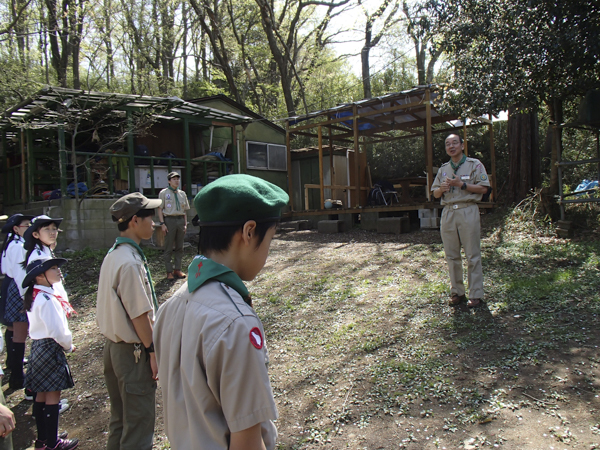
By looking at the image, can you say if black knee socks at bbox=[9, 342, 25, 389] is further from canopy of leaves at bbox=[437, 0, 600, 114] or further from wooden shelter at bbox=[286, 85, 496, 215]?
wooden shelter at bbox=[286, 85, 496, 215]

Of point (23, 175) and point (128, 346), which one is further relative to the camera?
point (23, 175)

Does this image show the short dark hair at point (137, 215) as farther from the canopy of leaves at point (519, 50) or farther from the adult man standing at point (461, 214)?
the canopy of leaves at point (519, 50)

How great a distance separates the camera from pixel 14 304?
14.7 feet

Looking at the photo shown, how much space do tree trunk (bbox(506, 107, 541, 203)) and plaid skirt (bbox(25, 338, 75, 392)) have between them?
1083 centimetres

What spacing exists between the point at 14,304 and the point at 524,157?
37.3 feet

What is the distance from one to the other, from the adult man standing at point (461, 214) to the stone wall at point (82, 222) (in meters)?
7.87

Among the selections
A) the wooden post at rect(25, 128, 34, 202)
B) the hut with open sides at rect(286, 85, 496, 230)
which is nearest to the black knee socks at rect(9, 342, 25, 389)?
the wooden post at rect(25, 128, 34, 202)

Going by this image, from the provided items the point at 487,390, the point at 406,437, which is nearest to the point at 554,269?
the point at 487,390

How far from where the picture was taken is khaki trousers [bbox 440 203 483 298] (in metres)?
4.95

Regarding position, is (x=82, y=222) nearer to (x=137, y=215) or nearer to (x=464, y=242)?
(x=137, y=215)

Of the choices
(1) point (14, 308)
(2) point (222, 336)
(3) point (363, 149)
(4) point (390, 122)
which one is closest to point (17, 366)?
(1) point (14, 308)

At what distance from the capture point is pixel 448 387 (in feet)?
11.2

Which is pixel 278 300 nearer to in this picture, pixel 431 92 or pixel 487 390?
pixel 487 390

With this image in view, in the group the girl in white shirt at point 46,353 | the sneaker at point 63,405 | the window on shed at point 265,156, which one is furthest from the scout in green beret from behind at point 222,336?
the window on shed at point 265,156
